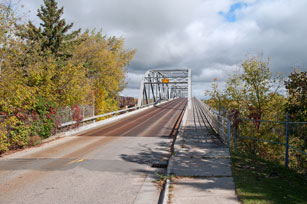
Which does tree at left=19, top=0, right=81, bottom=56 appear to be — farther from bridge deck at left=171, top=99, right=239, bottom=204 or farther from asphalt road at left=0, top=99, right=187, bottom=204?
bridge deck at left=171, top=99, right=239, bottom=204

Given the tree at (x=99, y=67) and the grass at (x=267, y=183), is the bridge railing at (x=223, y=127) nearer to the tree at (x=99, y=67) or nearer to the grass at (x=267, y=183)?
the grass at (x=267, y=183)

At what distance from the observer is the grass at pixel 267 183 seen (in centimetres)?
464

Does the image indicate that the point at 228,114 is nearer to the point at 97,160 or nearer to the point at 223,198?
the point at 97,160

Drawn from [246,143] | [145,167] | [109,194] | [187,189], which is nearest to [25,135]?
[145,167]

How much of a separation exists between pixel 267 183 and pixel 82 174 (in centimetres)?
487

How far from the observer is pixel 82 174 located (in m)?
6.92

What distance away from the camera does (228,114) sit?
12602mm

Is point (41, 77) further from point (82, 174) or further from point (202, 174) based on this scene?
point (202, 174)

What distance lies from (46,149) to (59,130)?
4299mm

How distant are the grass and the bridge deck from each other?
238 millimetres

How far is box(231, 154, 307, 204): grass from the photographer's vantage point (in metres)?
4.64

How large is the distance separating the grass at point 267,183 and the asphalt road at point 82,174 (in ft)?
6.54

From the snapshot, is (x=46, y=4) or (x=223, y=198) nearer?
(x=223, y=198)

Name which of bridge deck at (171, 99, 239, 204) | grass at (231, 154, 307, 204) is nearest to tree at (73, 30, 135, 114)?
bridge deck at (171, 99, 239, 204)
